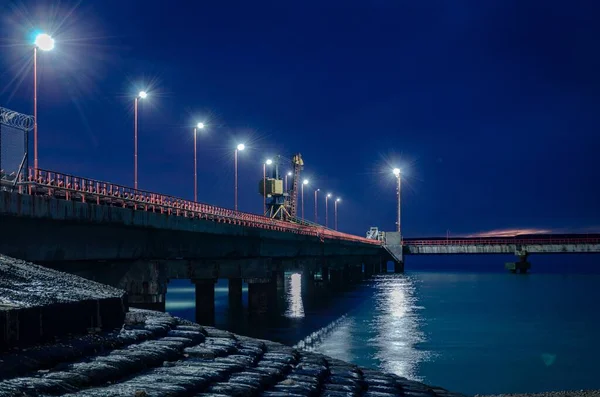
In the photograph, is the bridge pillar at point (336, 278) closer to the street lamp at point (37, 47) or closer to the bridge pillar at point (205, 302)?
the bridge pillar at point (205, 302)

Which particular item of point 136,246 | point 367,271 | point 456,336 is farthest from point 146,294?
point 367,271

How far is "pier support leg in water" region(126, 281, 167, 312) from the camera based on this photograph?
30375mm

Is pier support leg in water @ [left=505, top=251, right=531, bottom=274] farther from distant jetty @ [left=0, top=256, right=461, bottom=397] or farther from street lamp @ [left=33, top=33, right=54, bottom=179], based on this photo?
distant jetty @ [left=0, top=256, right=461, bottom=397]

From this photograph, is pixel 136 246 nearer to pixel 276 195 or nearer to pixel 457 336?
pixel 457 336

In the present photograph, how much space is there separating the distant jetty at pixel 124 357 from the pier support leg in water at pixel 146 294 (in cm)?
1638

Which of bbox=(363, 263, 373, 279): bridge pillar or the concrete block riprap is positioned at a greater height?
the concrete block riprap

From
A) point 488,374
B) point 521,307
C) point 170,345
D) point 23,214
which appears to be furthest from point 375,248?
point 170,345

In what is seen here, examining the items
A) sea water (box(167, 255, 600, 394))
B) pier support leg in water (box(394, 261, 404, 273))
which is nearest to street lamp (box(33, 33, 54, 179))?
sea water (box(167, 255, 600, 394))

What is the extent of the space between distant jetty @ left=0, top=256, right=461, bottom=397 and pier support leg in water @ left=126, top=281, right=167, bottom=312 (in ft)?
53.7

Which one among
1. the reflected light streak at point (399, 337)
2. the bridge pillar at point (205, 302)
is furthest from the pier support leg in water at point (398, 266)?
the bridge pillar at point (205, 302)

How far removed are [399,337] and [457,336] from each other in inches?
174

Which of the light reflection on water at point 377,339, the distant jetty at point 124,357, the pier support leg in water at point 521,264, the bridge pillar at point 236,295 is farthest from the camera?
the pier support leg in water at point 521,264

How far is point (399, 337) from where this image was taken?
136 feet

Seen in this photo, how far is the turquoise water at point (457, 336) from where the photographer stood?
28969 millimetres
